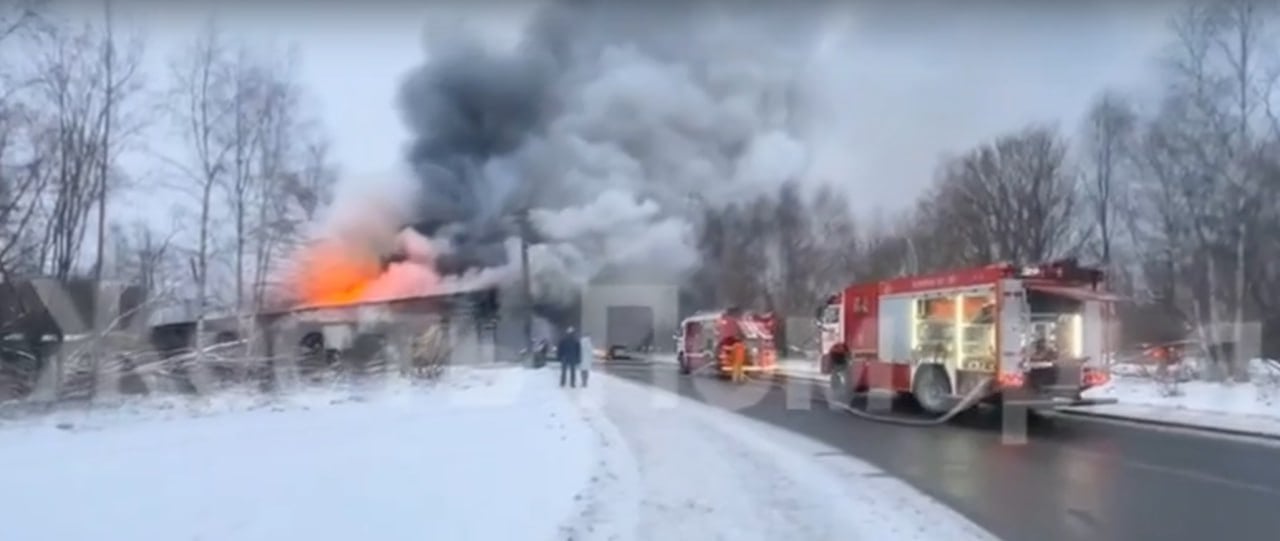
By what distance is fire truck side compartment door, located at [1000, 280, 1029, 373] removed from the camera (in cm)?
1623

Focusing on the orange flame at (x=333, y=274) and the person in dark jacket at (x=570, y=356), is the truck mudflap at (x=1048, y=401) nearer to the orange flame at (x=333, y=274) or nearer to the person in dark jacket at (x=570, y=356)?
the person in dark jacket at (x=570, y=356)

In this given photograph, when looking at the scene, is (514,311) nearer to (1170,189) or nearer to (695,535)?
(1170,189)

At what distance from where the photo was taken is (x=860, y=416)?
1855cm

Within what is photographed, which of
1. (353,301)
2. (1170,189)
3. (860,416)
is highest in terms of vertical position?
(1170,189)

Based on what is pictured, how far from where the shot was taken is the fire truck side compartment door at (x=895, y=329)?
18922 millimetres

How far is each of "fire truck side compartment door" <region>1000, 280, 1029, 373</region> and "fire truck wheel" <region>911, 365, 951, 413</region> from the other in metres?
1.58

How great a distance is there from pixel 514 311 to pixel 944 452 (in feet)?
58.7

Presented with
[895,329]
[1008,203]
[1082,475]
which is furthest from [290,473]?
[1008,203]

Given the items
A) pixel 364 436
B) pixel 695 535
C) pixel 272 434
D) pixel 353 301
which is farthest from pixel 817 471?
pixel 353 301

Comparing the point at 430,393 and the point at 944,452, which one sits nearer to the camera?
the point at 944,452

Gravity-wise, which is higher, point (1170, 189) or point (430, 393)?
point (1170, 189)

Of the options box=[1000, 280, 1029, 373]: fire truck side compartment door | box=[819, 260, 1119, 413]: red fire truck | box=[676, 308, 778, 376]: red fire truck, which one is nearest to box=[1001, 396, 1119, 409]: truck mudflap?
box=[819, 260, 1119, 413]: red fire truck

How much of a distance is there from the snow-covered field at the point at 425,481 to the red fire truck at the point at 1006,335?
380 centimetres

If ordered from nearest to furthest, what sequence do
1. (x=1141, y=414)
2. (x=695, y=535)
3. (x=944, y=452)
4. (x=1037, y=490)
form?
(x=695, y=535) < (x=1037, y=490) < (x=944, y=452) < (x=1141, y=414)
